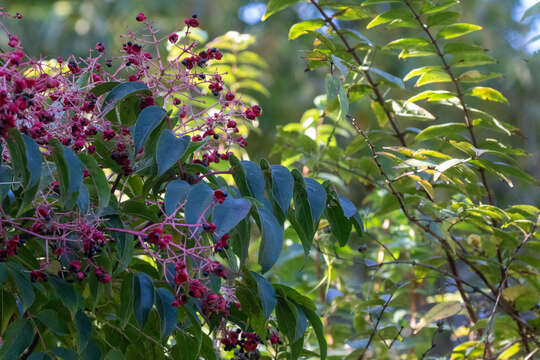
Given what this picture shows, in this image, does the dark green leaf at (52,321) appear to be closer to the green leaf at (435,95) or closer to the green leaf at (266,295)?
the green leaf at (266,295)

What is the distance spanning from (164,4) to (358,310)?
692 centimetres

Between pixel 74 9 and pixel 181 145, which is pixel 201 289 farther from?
pixel 74 9

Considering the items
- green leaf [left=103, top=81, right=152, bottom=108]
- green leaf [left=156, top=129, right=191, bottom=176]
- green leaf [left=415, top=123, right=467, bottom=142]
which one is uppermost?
green leaf [left=415, top=123, right=467, bottom=142]

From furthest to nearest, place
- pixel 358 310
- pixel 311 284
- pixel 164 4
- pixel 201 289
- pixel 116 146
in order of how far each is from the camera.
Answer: pixel 164 4 < pixel 311 284 < pixel 358 310 < pixel 116 146 < pixel 201 289

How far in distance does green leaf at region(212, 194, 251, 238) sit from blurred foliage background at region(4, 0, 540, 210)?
18.2 feet

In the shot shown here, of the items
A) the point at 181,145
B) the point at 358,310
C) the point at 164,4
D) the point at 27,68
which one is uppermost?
the point at 164,4

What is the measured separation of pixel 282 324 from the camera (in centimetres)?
81

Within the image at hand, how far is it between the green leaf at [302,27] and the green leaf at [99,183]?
631mm

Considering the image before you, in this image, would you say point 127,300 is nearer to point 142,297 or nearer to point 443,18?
point 142,297

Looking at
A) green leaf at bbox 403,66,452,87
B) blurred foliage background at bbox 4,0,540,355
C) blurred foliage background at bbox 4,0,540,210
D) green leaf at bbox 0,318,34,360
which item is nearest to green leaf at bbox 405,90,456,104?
green leaf at bbox 403,66,452,87

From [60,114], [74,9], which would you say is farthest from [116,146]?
[74,9]

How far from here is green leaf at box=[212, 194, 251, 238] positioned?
2.05 feet

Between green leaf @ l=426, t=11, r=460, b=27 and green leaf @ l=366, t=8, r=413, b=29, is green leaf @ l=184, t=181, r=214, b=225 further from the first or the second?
green leaf @ l=426, t=11, r=460, b=27

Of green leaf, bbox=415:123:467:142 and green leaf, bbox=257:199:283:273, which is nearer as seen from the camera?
green leaf, bbox=257:199:283:273
